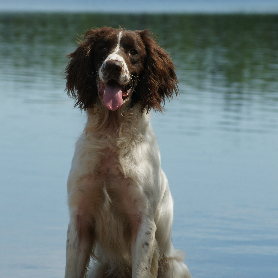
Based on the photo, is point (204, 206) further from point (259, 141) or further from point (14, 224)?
point (259, 141)

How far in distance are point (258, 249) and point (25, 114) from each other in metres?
6.95

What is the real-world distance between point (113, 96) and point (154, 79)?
1.33ft

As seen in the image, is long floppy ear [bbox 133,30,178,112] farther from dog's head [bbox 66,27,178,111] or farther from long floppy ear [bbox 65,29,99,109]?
long floppy ear [bbox 65,29,99,109]

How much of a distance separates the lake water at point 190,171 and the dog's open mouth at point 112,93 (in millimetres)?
453

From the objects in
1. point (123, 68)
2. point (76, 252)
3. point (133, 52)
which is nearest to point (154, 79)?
point (133, 52)

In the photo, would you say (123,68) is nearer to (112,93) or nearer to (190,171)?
(112,93)

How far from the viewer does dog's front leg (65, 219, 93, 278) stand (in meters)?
5.12

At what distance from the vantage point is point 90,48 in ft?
17.0

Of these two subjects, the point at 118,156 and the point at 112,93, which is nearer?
the point at 112,93

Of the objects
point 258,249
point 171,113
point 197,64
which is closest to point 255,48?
point 197,64

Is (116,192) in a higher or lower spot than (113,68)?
A: lower

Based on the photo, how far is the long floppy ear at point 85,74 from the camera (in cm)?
517

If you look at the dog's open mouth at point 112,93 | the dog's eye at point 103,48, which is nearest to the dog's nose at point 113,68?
the dog's open mouth at point 112,93

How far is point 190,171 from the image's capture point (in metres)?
9.16
